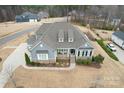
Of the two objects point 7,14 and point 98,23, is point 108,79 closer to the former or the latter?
point 98,23

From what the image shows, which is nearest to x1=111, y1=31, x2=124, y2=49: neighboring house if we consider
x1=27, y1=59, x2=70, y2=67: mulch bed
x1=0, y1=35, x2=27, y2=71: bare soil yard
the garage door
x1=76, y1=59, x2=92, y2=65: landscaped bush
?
x1=76, y1=59, x2=92, y2=65: landscaped bush

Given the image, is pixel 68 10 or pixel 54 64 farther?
pixel 68 10

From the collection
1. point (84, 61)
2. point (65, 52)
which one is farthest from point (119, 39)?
point (65, 52)

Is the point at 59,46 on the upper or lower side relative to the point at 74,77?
upper

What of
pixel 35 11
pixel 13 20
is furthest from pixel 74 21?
pixel 13 20

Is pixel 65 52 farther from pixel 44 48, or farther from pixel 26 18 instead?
pixel 26 18

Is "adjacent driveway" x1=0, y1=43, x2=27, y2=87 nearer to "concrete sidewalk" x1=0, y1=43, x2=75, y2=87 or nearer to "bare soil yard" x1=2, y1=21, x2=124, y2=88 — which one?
"concrete sidewalk" x1=0, y1=43, x2=75, y2=87
